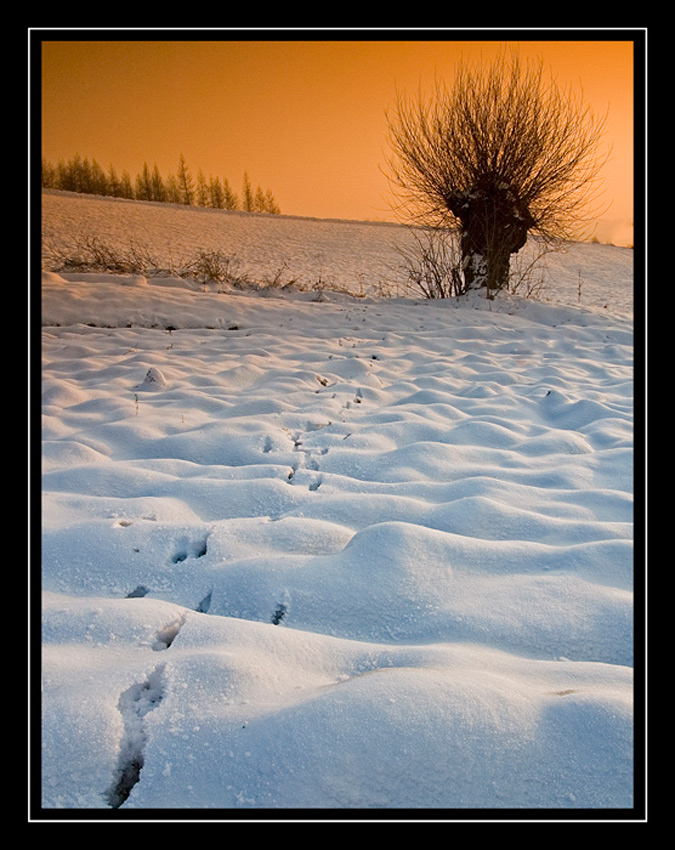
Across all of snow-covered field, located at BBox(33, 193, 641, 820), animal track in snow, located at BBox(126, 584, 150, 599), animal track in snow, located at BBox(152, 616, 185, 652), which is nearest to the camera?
snow-covered field, located at BBox(33, 193, 641, 820)

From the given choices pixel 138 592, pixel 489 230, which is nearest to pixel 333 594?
pixel 138 592

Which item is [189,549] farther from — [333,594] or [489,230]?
[489,230]

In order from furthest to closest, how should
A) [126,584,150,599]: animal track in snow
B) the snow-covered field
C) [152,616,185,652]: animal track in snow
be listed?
1. [126,584,150,599]: animal track in snow
2. [152,616,185,652]: animal track in snow
3. the snow-covered field

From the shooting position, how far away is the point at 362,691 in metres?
0.91

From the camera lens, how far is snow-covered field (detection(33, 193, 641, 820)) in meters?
0.81

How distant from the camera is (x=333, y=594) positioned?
4.59ft

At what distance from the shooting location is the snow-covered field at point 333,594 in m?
0.81

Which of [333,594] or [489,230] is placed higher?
[489,230]

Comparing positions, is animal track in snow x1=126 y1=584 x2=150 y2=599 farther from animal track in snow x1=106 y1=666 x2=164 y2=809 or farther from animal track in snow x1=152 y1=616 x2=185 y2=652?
animal track in snow x1=106 y1=666 x2=164 y2=809

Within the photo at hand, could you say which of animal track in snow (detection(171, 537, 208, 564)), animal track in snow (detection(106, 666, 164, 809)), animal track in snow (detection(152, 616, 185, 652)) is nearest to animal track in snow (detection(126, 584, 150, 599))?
animal track in snow (detection(171, 537, 208, 564))

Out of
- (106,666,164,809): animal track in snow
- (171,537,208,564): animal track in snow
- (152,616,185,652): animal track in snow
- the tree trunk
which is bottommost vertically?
(106,666,164,809): animal track in snow

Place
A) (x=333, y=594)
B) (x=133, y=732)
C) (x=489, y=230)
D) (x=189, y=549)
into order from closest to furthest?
1. (x=133, y=732)
2. (x=333, y=594)
3. (x=189, y=549)
4. (x=489, y=230)
